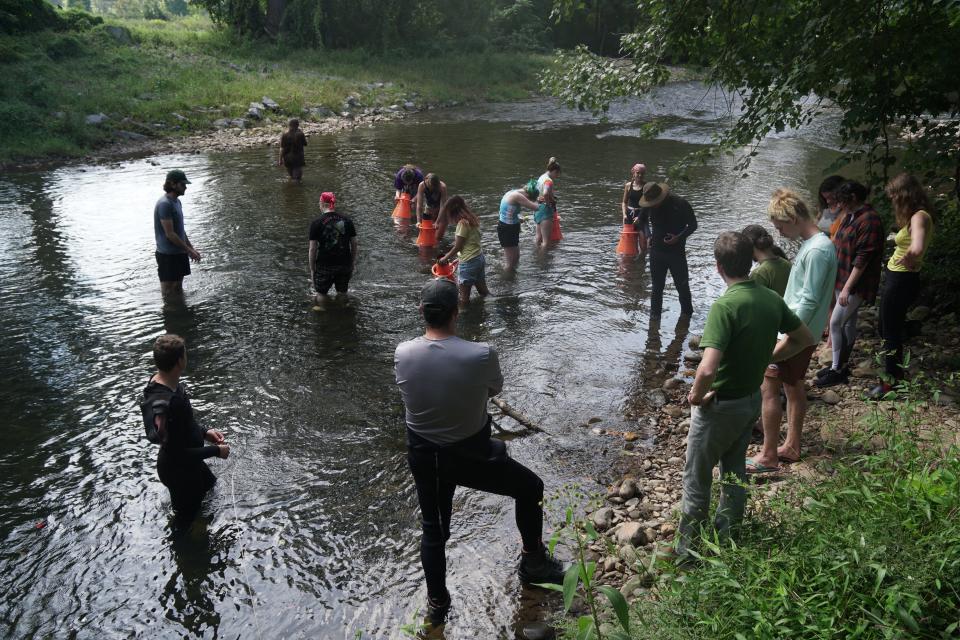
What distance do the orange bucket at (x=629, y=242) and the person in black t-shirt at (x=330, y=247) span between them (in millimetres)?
4724

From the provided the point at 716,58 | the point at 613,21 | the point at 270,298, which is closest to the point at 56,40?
the point at 270,298

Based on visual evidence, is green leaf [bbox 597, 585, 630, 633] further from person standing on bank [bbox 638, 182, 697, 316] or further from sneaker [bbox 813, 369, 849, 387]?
person standing on bank [bbox 638, 182, 697, 316]

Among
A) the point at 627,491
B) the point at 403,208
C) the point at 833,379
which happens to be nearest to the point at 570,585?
the point at 627,491

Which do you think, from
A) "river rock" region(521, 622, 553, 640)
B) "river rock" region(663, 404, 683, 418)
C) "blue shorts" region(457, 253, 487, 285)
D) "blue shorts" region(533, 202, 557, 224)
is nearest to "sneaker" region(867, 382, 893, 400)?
"river rock" region(663, 404, 683, 418)

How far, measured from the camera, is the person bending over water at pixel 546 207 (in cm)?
1166

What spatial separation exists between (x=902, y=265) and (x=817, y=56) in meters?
2.86

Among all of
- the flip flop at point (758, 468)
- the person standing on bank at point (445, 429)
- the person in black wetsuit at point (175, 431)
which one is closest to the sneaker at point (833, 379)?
the flip flop at point (758, 468)

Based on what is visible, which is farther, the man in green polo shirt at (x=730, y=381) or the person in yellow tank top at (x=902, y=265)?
the person in yellow tank top at (x=902, y=265)

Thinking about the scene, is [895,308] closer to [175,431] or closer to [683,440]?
[683,440]

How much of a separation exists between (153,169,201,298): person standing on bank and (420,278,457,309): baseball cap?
5.96 m

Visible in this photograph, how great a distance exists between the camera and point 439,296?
405cm

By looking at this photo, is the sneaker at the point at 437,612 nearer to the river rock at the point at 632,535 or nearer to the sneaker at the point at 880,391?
the river rock at the point at 632,535

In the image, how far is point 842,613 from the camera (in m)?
3.30

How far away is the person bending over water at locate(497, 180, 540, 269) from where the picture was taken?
35.8 feet
